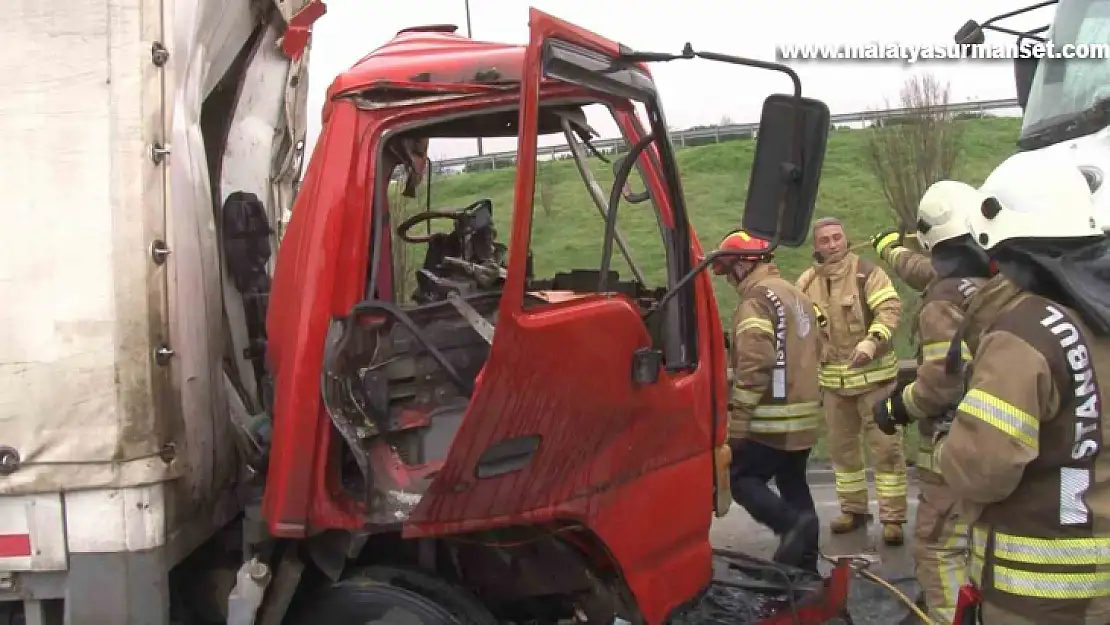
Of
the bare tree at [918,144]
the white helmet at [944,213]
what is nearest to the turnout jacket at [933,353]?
the white helmet at [944,213]

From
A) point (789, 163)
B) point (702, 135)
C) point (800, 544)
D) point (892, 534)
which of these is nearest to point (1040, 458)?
point (789, 163)

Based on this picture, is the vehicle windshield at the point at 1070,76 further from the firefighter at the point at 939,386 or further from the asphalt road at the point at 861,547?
the asphalt road at the point at 861,547

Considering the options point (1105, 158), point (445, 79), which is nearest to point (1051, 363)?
point (445, 79)

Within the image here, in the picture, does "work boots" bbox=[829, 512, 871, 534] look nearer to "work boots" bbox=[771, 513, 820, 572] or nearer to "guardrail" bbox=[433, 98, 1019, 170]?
"work boots" bbox=[771, 513, 820, 572]

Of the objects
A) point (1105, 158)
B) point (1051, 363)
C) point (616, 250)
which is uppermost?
point (1105, 158)

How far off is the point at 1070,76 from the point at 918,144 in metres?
6.67

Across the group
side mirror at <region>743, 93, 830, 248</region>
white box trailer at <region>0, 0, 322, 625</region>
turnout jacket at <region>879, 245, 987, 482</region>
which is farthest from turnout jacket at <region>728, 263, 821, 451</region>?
white box trailer at <region>0, 0, 322, 625</region>

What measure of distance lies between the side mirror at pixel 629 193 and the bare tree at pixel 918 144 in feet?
29.4

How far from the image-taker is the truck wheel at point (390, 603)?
251 centimetres

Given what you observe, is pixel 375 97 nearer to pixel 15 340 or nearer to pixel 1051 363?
pixel 15 340

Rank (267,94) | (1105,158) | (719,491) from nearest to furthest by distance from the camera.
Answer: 1. (719,491)
2. (267,94)
3. (1105,158)

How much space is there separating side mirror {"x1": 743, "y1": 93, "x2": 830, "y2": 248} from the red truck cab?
1cm

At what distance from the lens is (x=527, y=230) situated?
224 cm

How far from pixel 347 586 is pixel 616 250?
125 centimetres
